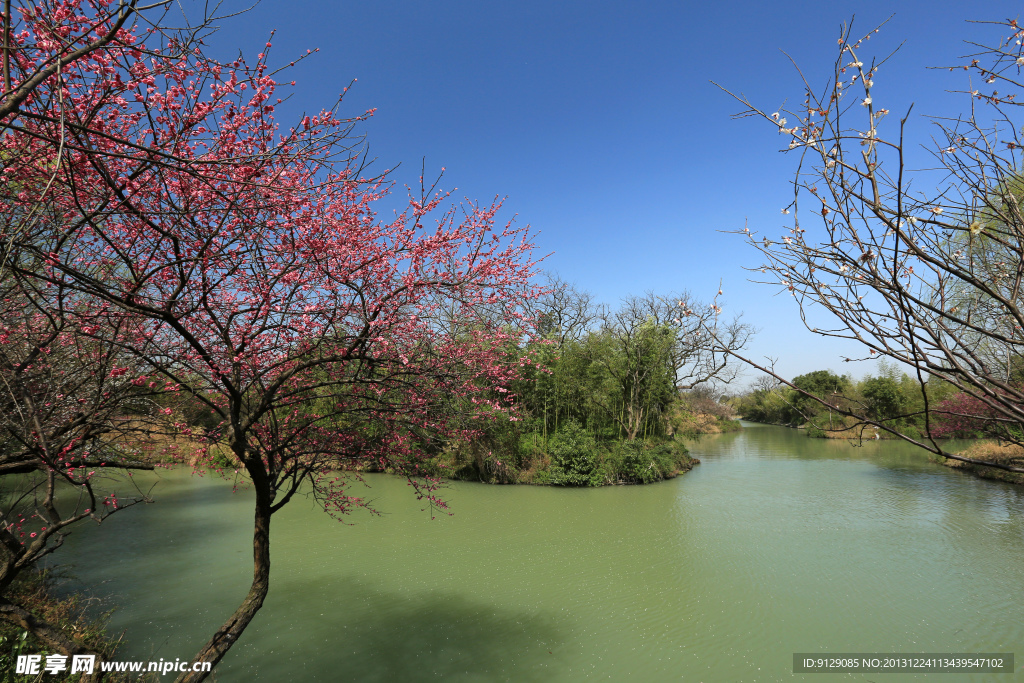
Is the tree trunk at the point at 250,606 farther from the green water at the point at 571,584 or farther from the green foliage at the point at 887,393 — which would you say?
the green foliage at the point at 887,393

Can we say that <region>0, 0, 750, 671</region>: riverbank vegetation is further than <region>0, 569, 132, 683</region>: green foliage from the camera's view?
No

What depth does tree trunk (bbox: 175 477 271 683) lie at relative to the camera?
2730 mm

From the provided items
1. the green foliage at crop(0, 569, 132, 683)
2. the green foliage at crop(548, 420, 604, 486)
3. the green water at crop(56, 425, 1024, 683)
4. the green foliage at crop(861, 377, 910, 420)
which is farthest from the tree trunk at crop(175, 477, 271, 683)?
the green foliage at crop(861, 377, 910, 420)

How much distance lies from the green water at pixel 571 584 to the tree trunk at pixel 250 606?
1973 millimetres

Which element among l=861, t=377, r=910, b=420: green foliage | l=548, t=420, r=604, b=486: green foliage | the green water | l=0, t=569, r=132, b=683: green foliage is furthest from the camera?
l=861, t=377, r=910, b=420: green foliage

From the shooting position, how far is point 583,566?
285 inches

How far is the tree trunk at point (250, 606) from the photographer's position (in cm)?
273

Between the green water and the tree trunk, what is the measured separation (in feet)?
6.47

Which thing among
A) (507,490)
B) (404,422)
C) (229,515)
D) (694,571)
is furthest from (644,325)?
(404,422)

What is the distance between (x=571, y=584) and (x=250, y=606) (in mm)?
4611

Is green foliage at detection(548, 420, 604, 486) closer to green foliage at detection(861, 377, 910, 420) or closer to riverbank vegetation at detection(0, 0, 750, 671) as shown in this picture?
riverbank vegetation at detection(0, 0, 750, 671)

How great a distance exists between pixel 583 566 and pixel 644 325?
423 inches

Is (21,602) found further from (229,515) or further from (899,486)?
(899,486)

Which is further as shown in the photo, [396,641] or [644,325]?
[644,325]
